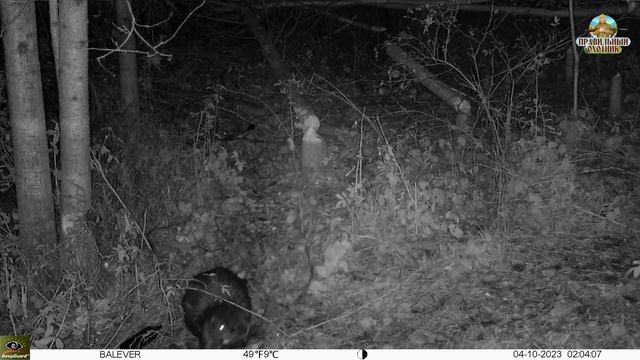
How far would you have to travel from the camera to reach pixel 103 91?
27.4 ft

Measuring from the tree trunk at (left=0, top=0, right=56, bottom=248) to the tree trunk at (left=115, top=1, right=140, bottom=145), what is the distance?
2.01 metres

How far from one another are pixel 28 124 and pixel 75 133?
14.5 inches

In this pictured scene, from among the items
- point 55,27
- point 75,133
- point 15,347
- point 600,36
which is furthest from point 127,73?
point 600,36

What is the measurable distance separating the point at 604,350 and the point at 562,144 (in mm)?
2829

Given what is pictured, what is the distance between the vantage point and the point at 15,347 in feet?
14.4

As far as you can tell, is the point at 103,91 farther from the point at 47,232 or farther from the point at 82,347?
the point at 82,347

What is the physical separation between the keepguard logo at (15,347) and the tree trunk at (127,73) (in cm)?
302

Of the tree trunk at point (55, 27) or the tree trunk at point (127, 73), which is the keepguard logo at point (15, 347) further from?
the tree trunk at point (127, 73)

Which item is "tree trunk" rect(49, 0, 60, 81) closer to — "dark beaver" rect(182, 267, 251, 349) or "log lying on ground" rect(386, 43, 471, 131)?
"dark beaver" rect(182, 267, 251, 349)

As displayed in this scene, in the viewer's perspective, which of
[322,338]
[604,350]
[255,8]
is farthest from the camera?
[255,8]

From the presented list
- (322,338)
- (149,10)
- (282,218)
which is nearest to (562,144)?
(282,218)

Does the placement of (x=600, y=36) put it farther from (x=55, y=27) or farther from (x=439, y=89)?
(x=55, y=27)

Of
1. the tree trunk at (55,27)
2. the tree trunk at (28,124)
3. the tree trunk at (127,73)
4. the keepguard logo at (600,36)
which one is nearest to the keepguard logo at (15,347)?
the tree trunk at (28,124)

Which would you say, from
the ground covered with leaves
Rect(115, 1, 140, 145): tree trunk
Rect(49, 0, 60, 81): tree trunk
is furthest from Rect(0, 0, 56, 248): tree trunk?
Rect(115, 1, 140, 145): tree trunk
